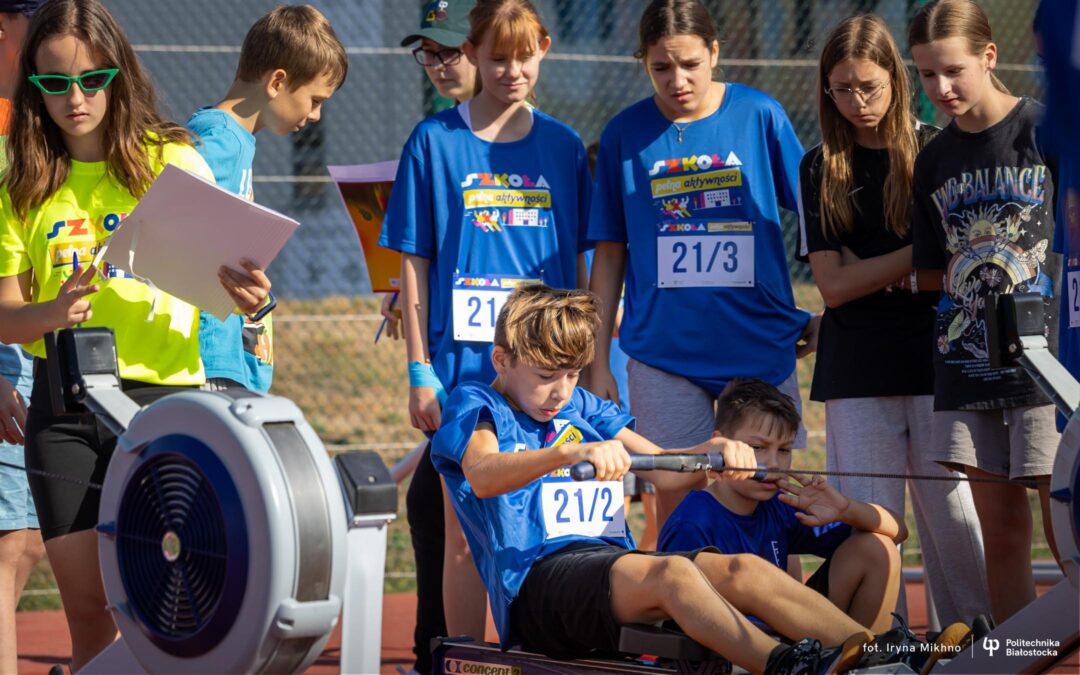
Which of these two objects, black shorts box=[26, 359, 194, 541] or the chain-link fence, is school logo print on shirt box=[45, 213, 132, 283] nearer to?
black shorts box=[26, 359, 194, 541]

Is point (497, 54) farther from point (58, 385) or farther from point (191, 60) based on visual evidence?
point (191, 60)

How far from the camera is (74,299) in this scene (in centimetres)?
331

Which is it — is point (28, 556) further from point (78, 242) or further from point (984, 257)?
point (984, 257)

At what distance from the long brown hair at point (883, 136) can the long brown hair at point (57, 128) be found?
1.96 m

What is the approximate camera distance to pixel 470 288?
4387 millimetres

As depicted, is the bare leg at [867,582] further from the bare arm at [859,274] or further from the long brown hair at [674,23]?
the long brown hair at [674,23]

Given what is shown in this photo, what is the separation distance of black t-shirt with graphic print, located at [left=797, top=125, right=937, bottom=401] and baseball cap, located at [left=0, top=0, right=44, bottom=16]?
2.31m

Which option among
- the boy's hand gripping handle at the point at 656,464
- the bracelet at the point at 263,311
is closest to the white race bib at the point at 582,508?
the boy's hand gripping handle at the point at 656,464

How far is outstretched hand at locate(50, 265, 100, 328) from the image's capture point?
130 inches

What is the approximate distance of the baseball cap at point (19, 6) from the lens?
14.0ft

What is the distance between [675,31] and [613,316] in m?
0.91

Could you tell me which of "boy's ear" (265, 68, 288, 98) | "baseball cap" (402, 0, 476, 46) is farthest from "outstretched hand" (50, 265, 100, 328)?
"baseball cap" (402, 0, 476, 46)

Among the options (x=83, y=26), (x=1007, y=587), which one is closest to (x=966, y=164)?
(x=1007, y=587)

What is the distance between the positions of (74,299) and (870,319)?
7.49ft
